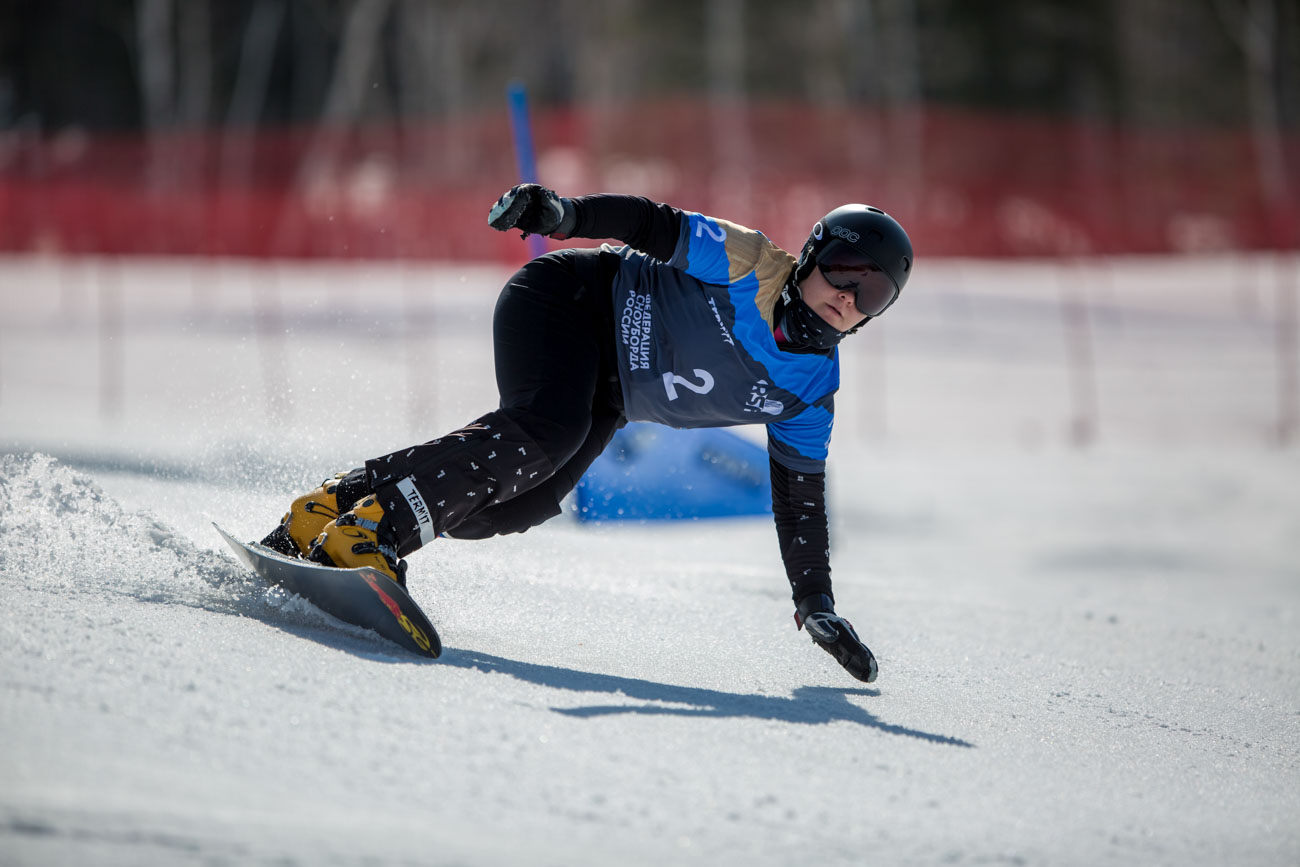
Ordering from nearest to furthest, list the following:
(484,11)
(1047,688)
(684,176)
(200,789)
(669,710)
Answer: (200,789) → (669,710) → (1047,688) → (684,176) → (484,11)

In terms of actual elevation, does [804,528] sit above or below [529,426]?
below

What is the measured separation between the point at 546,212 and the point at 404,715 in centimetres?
136

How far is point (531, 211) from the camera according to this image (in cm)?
311

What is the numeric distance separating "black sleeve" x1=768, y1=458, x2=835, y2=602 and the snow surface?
1.07 ft

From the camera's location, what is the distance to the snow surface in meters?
2.10

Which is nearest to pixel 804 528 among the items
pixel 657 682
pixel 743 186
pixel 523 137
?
pixel 657 682

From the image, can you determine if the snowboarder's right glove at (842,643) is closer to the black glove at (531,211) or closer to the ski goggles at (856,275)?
the ski goggles at (856,275)

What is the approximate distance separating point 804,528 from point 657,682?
0.67 metres

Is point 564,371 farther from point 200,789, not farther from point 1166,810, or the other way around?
point 1166,810

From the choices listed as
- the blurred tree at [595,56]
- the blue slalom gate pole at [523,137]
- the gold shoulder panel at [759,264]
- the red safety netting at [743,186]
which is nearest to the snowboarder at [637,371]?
the gold shoulder panel at [759,264]

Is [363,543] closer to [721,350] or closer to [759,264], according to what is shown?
[721,350]

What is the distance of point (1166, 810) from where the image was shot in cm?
267

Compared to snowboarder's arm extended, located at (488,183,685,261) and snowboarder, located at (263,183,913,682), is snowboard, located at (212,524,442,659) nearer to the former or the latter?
snowboarder, located at (263,183,913,682)

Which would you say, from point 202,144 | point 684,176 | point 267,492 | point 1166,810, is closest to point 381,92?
point 202,144
